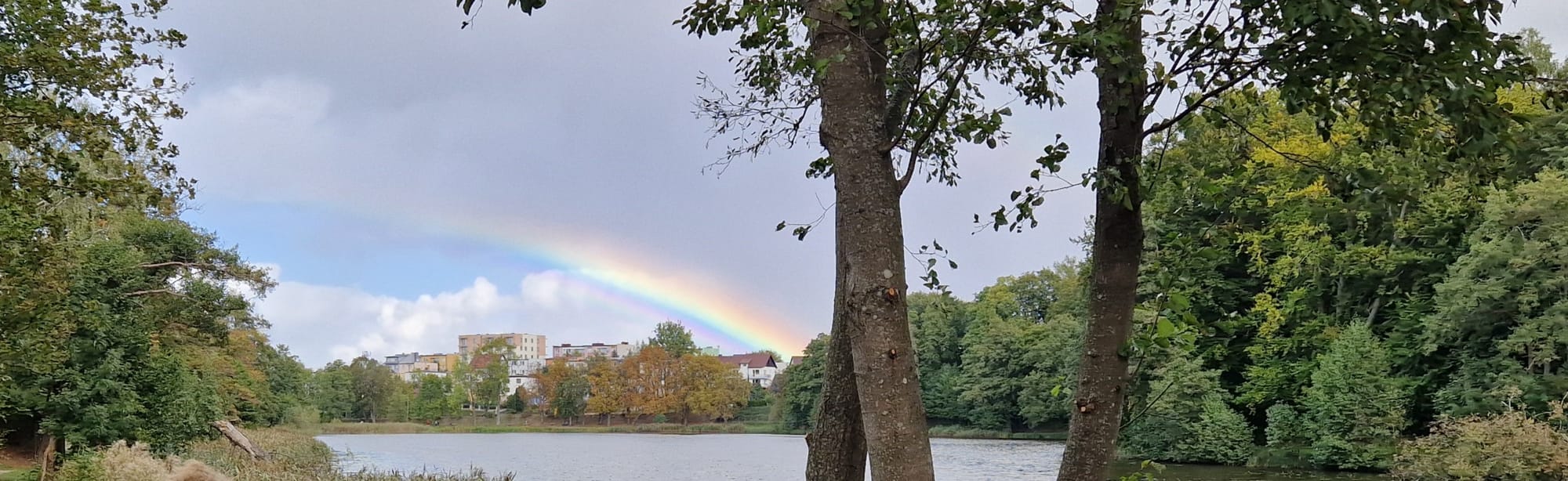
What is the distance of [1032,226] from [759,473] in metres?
22.3

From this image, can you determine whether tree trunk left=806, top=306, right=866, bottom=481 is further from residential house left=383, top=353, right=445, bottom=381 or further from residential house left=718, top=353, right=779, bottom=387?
residential house left=383, top=353, right=445, bottom=381

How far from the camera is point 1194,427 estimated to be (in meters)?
25.2

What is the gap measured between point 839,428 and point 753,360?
323 feet

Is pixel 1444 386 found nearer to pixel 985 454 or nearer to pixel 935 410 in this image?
pixel 985 454

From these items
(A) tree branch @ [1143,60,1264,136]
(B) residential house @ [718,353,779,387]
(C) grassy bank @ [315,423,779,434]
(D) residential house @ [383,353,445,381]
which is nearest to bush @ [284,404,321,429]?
(C) grassy bank @ [315,423,779,434]

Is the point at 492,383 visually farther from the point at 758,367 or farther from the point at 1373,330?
the point at 1373,330

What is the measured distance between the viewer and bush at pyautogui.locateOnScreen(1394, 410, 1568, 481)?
1435 centimetres

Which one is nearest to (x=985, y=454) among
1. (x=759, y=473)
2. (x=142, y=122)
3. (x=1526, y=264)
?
(x=759, y=473)

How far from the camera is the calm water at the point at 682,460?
22891 millimetres

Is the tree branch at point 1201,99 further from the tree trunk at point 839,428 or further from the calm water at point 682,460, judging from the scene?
the calm water at point 682,460

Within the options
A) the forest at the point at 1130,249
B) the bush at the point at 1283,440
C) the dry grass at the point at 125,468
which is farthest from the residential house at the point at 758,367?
the dry grass at the point at 125,468

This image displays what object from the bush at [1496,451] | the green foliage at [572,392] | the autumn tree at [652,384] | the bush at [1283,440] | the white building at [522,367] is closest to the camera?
the bush at [1496,451]

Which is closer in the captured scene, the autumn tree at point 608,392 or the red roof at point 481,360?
the autumn tree at point 608,392

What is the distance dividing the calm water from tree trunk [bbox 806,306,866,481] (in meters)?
13.7
